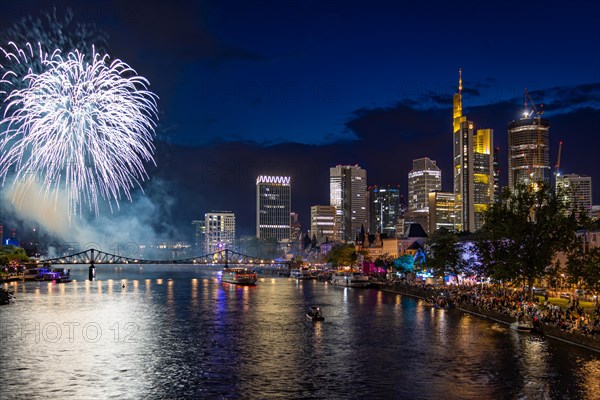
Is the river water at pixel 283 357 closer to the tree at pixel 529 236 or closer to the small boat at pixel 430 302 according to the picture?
the small boat at pixel 430 302

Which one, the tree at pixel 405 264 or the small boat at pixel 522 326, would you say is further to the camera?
the tree at pixel 405 264

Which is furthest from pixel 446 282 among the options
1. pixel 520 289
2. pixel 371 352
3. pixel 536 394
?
pixel 536 394

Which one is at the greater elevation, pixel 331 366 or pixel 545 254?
pixel 545 254

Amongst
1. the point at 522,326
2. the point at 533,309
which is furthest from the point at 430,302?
the point at 522,326

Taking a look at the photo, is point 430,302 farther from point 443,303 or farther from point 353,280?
point 353,280

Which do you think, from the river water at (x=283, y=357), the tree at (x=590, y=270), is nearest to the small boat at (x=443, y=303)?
the river water at (x=283, y=357)

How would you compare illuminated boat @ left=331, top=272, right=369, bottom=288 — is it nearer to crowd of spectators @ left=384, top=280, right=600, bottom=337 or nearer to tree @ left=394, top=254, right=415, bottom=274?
tree @ left=394, top=254, right=415, bottom=274

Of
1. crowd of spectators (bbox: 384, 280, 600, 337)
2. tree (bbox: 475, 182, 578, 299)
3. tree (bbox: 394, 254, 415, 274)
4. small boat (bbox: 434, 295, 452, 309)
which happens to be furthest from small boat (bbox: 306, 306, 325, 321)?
tree (bbox: 394, 254, 415, 274)

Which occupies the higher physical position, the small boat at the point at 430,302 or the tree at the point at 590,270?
the tree at the point at 590,270

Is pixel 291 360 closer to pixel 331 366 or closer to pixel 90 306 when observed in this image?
pixel 331 366
